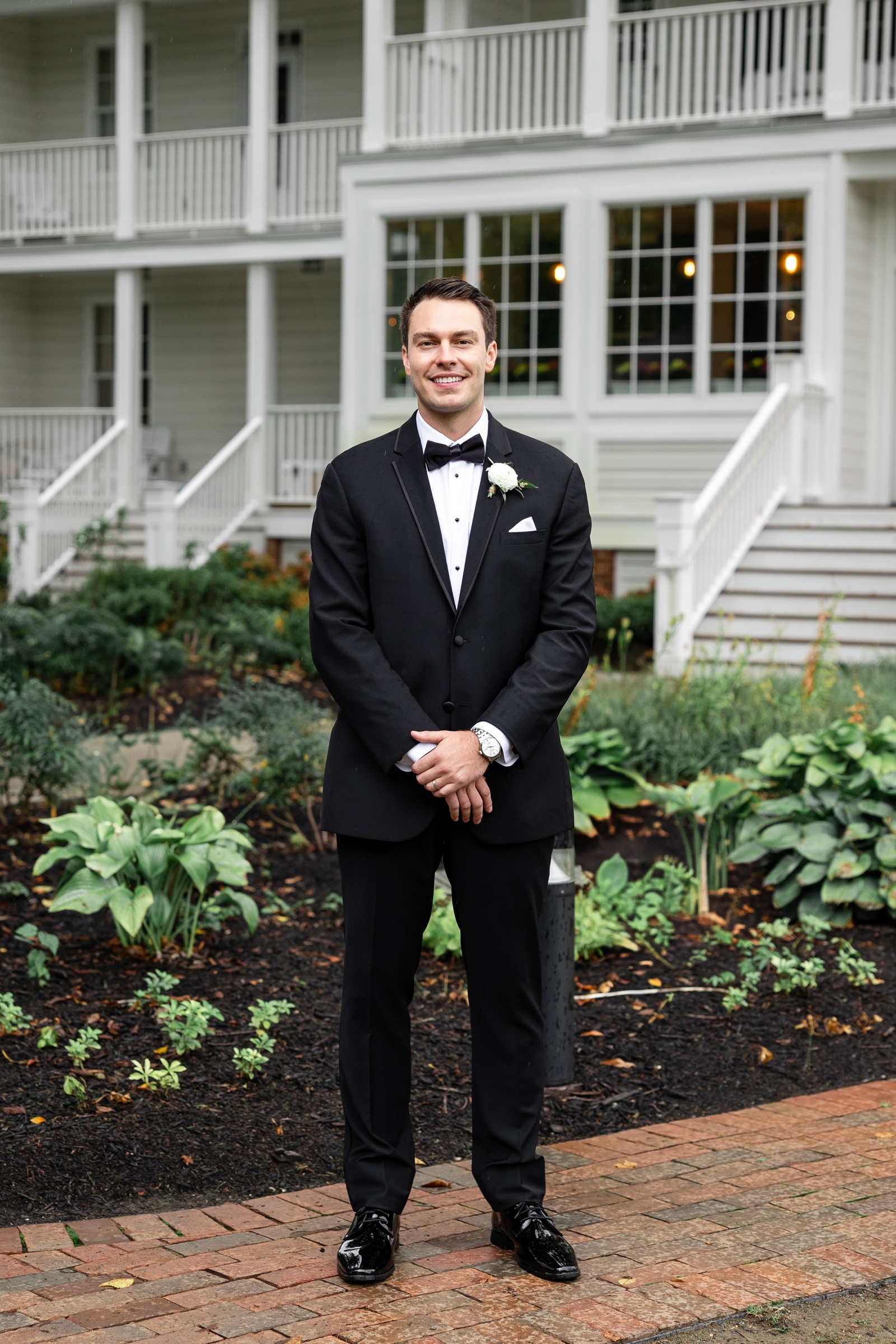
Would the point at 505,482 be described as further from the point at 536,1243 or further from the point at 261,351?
the point at 261,351

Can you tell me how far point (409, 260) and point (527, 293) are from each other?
142 centimetres

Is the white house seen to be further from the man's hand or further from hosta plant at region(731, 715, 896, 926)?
the man's hand

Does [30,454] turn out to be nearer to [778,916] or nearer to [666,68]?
[666,68]

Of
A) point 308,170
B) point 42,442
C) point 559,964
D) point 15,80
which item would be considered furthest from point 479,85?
point 559,964

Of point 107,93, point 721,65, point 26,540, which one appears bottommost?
point 26,540

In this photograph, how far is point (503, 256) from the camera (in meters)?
16.3

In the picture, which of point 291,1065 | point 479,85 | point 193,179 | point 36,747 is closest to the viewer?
point 291,1065

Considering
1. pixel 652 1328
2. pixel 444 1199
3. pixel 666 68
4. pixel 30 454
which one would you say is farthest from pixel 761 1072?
pixel 30 454

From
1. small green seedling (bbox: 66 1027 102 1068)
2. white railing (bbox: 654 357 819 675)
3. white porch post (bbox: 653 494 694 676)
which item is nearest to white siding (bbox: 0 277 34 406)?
white railing (bbox: 654 357 819 675)

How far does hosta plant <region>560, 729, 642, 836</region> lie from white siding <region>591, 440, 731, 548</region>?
8.58 m

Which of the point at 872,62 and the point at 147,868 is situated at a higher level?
the point at 872,62

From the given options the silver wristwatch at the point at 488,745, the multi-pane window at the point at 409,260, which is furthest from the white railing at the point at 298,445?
the silver wristwatch at the point at 488,745

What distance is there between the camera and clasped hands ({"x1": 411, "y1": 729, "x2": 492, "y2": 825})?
3117 mm

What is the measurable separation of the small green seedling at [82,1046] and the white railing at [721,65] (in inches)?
500
